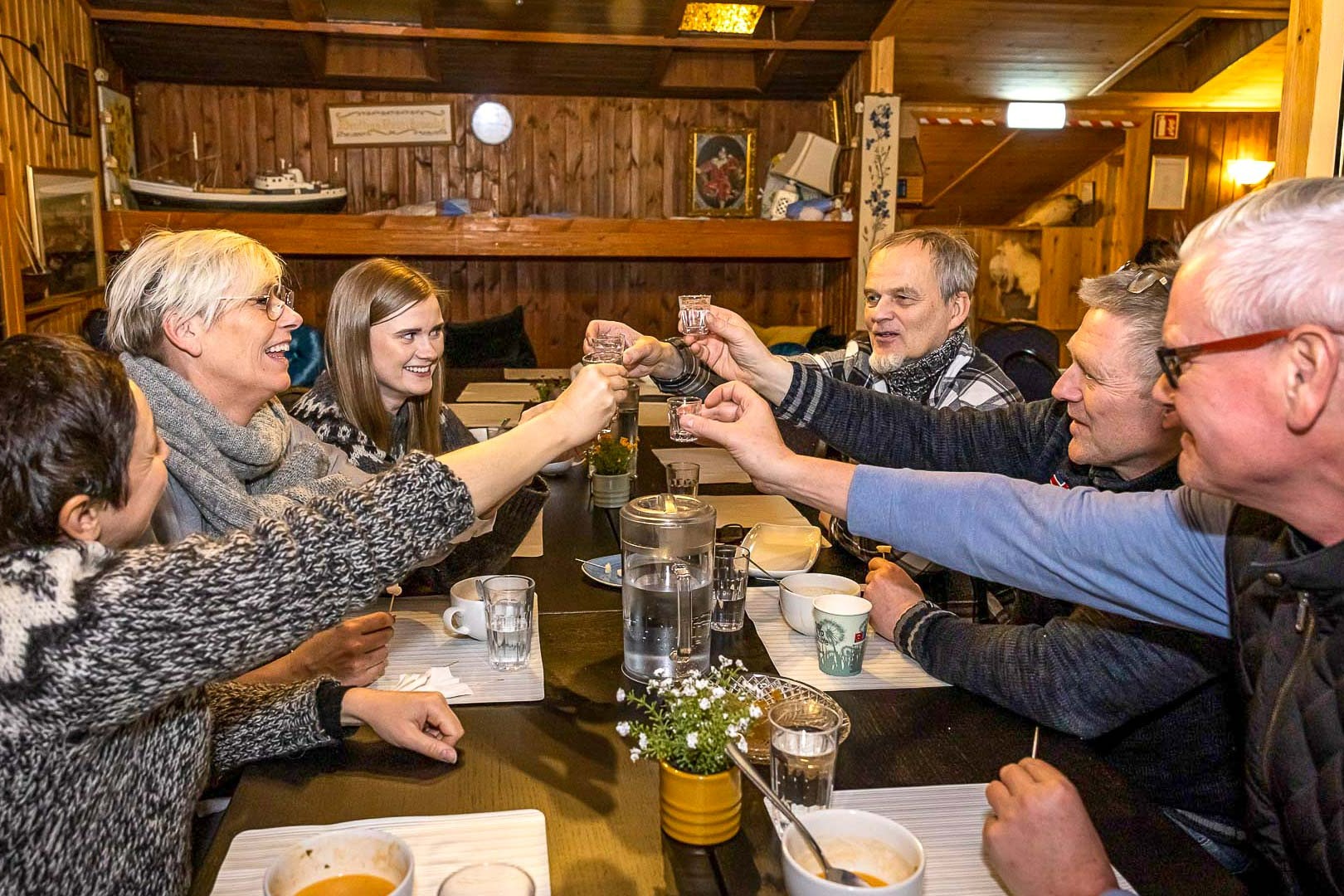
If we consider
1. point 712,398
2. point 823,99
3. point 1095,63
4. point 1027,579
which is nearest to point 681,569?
point 712,398

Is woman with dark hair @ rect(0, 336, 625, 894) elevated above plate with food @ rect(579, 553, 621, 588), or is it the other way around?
woman with dark hair @ rect(0, 336, 625, 894)

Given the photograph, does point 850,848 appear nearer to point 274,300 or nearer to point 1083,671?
point 1083,671

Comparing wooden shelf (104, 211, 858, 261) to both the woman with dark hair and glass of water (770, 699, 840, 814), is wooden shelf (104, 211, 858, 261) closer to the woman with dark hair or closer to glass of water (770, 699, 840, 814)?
the woman with dark hair

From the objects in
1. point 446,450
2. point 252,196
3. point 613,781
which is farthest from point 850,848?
point 252,196

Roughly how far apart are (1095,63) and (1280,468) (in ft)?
25.2

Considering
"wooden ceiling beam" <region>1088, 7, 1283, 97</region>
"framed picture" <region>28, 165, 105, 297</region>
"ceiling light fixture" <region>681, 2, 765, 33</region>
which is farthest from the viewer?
"wooden ceiling beam" <region>1088, 7, 1283, 97</region>

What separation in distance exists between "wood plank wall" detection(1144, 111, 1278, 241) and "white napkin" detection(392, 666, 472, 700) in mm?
8610

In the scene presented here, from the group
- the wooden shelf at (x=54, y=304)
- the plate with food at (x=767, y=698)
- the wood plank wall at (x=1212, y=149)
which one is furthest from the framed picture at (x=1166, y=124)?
the plate with food at (x=767, y=698)

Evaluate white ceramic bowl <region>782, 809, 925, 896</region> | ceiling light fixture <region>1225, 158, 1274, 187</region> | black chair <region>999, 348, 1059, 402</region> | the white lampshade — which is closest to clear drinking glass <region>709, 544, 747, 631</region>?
white ceramic bowl <region>782, 809, 925, 896</region>

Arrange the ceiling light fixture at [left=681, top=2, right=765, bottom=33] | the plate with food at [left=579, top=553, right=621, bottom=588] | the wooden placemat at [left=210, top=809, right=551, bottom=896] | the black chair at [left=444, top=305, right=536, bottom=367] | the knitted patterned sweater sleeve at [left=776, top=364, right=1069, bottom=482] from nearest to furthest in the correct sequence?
the wooden placemat at [left=210, top=809, right=551, bottom=896] → the plate with food at [left=579, top=553, right=621, bottom=588] → the knitted patterned sweater sleeve at [left=776, top=364, right=1069, bottom=482] → the black chair at [left=444, top=305, right=536, bottom=367] → the ceiling light fixture at [left=681, top=2, right=765, bottom=33]

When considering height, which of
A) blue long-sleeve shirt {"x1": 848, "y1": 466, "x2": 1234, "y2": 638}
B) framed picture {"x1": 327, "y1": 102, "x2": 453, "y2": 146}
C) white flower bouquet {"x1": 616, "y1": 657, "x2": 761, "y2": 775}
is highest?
framed picture {"x1": 327, "y1": 102, "x2": 453, "y2": 146}

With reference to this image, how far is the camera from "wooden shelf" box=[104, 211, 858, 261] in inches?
261

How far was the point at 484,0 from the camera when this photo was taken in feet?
20.7

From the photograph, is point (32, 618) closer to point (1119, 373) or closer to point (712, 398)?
point (712, 398)
